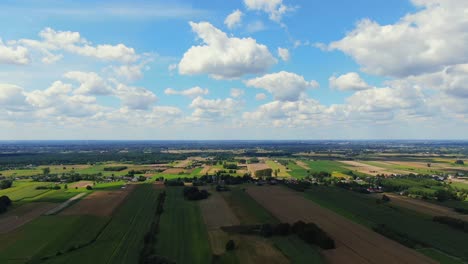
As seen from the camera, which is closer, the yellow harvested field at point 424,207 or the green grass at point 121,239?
the green grass at point 121,239

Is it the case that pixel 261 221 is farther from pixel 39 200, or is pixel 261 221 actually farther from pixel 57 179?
pixel 57 179

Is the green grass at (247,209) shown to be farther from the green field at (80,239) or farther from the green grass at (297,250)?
the green field at (80,239)

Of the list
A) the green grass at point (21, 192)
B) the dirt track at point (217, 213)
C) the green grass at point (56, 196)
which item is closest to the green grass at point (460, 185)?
the dirt track at point (217, 213)

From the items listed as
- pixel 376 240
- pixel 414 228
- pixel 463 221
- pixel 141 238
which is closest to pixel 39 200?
pixel 141 238

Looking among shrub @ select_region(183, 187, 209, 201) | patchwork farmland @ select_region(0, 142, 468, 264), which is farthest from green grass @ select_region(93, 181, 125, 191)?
shrub @ select_region(183, 187, 209, 201)

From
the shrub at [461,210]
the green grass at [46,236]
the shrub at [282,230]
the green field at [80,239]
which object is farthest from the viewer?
the shrub at [461,210]

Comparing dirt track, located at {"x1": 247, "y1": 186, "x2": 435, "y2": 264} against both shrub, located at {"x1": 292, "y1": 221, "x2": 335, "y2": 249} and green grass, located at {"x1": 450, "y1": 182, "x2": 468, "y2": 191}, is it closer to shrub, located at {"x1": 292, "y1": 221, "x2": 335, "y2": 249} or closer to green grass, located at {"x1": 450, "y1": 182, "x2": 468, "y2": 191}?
shrub, located at {"x1": 292, "y1": 221, "x2": 335, "y2": 249}

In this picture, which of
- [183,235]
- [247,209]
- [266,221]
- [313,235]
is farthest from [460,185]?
[183,235]
